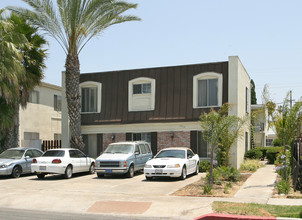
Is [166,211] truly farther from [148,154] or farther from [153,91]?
[153,91]

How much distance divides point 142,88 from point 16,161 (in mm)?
8997

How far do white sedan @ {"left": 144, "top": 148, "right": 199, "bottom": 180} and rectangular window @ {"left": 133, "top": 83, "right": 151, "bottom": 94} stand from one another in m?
6.82

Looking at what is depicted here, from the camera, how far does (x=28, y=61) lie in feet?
76.7

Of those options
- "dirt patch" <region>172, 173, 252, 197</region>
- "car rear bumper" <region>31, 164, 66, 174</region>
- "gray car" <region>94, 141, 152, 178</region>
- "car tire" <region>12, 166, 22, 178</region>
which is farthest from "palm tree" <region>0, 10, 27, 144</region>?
"dirt patch" <region>172, 173, 252, 197</region>

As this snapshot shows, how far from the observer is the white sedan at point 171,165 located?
55.4 feet

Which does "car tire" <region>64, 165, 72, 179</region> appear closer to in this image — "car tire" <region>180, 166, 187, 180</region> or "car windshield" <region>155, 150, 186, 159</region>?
"car windshield" <region>155, 150, 186, 159</region>

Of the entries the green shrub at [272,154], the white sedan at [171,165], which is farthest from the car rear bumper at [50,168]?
the green shrub at [272,154]

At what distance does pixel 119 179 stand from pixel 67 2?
1042 centimetres

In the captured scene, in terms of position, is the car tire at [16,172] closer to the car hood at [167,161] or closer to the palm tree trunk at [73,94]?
the palm tree trunk at [73,94]

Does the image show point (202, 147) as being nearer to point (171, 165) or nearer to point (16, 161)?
point (171, 165)

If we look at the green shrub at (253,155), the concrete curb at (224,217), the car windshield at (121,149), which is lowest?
the concrete curb at (224,217)

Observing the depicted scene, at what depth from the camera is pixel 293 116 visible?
1470 cm

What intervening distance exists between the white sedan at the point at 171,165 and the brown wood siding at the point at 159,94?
497cm

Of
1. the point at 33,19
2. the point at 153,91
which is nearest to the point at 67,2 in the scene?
the point at 33,19
